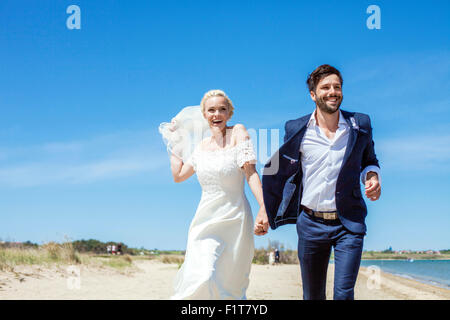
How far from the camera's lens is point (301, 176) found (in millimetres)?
4625

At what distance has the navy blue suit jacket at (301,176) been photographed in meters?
4.36

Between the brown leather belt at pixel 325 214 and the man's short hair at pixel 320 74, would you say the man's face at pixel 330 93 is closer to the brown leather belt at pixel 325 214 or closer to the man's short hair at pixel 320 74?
the man's short hair at pixel 320 74

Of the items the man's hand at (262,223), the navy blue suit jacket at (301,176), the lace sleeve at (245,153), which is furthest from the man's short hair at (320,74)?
the man's hand at (262,223)

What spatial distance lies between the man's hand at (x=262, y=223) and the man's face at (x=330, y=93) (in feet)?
3.78

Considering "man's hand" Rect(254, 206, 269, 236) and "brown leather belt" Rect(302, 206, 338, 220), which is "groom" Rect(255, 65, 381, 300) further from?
"man's hand" Rect(254, 206, 269, 236)

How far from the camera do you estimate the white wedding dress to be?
514cm

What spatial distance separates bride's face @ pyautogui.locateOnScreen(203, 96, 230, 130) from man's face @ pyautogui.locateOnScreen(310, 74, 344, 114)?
44.6 inches

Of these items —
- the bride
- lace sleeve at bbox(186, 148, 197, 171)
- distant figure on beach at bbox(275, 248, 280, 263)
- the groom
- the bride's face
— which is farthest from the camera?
distant figure on beach at bbox(275, 248, 280, 263)

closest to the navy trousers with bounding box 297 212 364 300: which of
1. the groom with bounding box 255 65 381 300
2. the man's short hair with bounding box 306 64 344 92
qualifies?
the groom with bounding box 255 65 381 300
